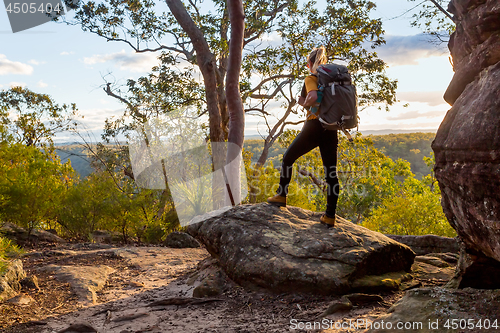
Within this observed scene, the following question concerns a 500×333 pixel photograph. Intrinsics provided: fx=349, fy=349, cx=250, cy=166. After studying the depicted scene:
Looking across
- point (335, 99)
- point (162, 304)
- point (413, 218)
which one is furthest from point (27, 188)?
point (413, 218)

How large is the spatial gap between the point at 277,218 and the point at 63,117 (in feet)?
63.8

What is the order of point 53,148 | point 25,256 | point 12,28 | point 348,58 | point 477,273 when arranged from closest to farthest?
1. point 477,273
2. point 25,256
3. point 12,28
4. point 348,58
5. point 53,148

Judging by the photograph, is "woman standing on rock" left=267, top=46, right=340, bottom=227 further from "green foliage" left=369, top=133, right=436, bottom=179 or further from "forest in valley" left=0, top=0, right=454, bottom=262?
"green foliage" left=369, top=133, right=436, bottom=179

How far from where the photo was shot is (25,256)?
5.82m

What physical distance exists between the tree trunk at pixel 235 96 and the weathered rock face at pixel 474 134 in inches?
229

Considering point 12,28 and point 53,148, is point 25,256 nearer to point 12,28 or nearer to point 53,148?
point 12,28

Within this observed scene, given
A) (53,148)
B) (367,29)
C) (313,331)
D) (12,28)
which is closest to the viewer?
(313,331)

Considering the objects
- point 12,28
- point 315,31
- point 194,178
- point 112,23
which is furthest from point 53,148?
point 315,31

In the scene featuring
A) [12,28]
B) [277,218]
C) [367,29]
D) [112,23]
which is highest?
[112,23]

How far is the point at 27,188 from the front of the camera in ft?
22.4

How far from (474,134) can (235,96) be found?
6638 millimetres

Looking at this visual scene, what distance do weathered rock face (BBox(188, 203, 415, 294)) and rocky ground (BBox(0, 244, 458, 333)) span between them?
0.16 metres

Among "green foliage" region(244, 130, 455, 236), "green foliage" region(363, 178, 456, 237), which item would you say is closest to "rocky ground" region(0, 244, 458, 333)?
"green foliage" region(244, 130, 455, 236)

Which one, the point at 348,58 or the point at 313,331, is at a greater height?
the point at 348,58
